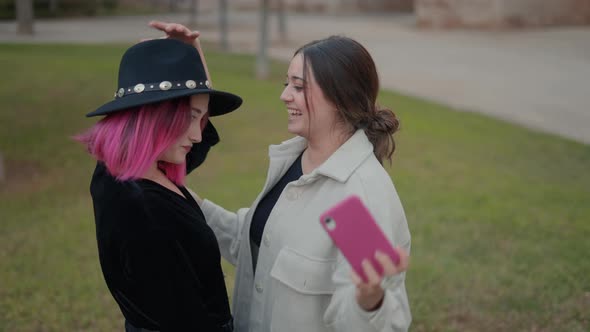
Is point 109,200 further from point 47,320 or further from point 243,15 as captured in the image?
point 243,15

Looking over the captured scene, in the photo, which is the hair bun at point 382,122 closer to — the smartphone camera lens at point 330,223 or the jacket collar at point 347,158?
the jacket collar at point 347,158

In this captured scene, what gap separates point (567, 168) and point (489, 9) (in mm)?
13321

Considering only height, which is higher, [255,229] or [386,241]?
[386,241]

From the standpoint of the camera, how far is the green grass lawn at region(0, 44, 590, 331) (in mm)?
4348

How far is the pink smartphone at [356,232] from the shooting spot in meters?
1.69

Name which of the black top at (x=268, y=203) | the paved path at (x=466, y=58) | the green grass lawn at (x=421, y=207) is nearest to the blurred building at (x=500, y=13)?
the paved path at (x=466, y=58)

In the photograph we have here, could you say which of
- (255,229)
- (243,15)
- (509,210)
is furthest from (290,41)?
(255,229)

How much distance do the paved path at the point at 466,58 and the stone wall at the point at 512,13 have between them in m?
0.74

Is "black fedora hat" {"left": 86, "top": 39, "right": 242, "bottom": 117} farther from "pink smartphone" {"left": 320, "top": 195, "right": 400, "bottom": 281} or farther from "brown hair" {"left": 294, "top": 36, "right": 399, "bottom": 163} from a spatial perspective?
"pink smartphone" {"left": 320, "top": 195, "right": 400, "bottom": 281}

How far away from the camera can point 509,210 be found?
6121 mm

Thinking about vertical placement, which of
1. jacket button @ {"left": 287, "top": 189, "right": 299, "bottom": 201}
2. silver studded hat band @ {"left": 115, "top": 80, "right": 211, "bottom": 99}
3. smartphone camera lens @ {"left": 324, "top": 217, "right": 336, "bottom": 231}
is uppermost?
silver studded hat band @ {"left": 115, "top": 80, "right": 211, "bottom": 99}

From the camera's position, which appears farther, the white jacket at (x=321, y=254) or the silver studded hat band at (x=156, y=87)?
the silver studded hat band at (x=156, y=87)

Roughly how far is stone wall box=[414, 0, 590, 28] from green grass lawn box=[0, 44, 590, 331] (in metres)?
9.73

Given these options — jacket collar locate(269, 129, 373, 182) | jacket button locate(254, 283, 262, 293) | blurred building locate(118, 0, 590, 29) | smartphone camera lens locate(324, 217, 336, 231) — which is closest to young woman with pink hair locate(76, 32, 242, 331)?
jacket button locate(254, 283, 262, 293)
